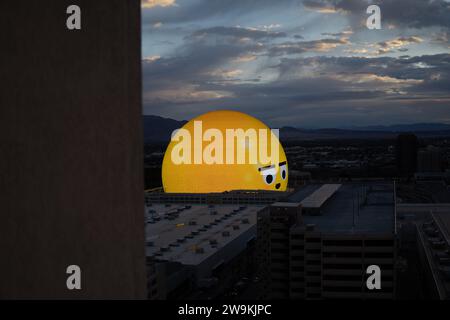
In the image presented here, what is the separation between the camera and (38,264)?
147 inches

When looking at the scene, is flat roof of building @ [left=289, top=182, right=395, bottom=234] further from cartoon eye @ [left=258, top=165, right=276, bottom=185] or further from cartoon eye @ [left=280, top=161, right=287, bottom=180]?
cartoon eye @ [left=280, top=161, right=287, bottom=180]

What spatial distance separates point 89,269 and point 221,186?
1089 inches

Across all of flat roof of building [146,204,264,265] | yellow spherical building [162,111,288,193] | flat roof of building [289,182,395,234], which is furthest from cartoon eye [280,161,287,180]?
flat roof of building [289,182,395,234]

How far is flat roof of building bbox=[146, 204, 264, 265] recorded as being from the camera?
19.3 m

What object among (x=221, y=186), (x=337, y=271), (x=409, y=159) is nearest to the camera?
(x=337, y=271)

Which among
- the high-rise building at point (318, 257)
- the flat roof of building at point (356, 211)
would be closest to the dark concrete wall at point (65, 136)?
the high-rise building at point (318, 257)

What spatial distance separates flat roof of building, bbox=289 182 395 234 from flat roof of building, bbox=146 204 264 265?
3.09 metres

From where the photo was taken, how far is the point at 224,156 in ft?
99.0

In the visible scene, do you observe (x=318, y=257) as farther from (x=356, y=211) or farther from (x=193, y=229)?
(x=193, y=229)

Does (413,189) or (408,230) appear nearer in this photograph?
(408,230)

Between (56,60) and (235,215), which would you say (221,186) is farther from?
(56,60)

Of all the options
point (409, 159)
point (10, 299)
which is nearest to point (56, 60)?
point (10, 299)

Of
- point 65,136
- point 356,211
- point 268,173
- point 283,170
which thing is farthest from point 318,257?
point 283,170

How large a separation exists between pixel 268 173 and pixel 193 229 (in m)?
8.62
